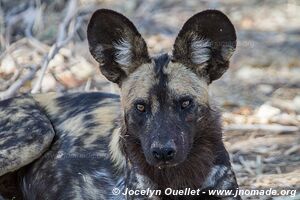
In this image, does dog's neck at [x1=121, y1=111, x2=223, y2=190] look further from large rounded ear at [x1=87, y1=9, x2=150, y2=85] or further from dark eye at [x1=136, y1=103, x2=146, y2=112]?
large rounded ear at [x1=87, y1=9, x2=150, y2=85]

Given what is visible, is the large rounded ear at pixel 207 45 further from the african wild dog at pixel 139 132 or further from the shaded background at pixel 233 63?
the shaded background at pixel 233 63

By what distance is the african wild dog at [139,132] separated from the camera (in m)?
4.36

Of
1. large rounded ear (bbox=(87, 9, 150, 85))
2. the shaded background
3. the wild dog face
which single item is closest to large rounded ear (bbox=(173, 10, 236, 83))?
the wild dog face

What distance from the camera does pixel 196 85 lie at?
4.50 metres

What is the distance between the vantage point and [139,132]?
4.45 m

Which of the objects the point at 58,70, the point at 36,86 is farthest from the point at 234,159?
the point at 58,70

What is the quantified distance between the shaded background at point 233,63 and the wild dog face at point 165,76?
1.33 m

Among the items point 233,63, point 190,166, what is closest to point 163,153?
point 190,166

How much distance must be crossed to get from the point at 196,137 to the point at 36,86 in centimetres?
324

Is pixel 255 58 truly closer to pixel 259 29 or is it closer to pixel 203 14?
pixel 259 29

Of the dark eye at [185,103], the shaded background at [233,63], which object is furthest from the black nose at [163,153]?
the shaded background at [233,63]

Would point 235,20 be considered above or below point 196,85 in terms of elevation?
below

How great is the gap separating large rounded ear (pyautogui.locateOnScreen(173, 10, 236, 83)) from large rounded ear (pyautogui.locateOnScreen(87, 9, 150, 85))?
0.23 metres

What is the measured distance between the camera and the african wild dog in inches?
172
